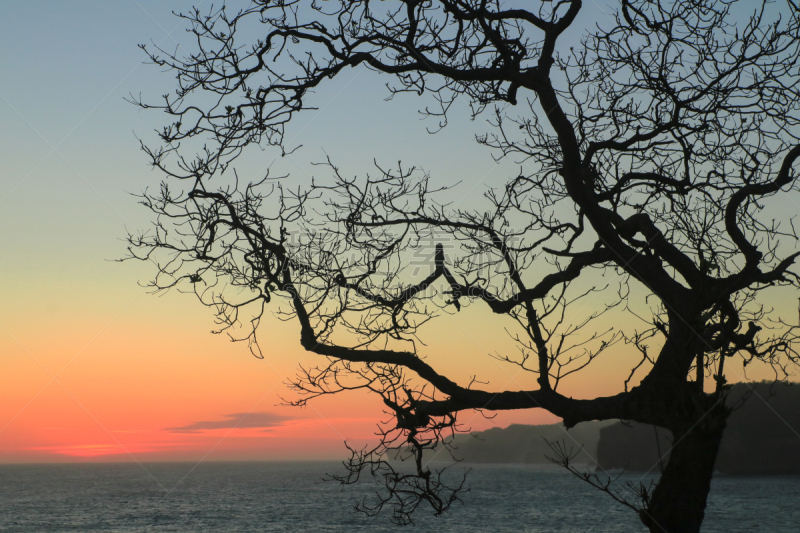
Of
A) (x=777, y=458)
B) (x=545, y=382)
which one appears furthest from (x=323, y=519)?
(x=777, y=458)

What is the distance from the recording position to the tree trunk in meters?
5.06

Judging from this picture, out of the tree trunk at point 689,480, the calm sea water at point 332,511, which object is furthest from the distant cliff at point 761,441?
the tree trunk at point 689,480

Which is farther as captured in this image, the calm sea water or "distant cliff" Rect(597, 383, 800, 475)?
"distant cliff" Rect(597, 383, 800, 475)

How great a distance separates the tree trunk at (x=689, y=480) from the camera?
16.6 feet

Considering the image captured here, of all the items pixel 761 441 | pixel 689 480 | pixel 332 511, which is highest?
pixel 689 480

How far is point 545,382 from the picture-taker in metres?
5.82

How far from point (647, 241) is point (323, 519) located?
276ft

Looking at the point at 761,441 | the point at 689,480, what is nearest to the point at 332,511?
the point at 689,480

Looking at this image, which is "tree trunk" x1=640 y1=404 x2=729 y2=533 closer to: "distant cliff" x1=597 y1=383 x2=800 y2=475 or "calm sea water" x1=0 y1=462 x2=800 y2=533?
"calm sea water" x1=0 y1=462 x2=800 y2=533

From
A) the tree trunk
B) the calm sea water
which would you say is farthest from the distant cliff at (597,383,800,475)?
the tree trunk

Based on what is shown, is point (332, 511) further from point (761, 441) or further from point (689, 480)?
point (761, 441)

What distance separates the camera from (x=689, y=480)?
16.8 ft

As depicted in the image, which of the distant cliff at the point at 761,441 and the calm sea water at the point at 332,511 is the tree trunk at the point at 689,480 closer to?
the calm sea water at the point at 332,511

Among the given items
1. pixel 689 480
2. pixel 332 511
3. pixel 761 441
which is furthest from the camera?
pixel 761 441
